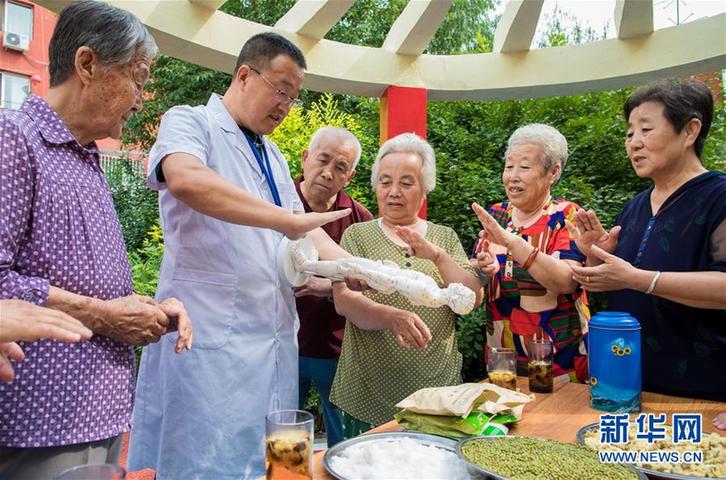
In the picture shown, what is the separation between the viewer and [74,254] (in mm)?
1424

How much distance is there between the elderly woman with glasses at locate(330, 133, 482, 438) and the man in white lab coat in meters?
0.30

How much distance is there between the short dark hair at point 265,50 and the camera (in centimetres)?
212

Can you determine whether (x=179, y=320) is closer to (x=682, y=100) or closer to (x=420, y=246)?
(x=420, y=246)

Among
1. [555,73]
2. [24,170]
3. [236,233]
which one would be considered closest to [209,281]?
[236,233]

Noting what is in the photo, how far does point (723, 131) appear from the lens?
15.5 feet

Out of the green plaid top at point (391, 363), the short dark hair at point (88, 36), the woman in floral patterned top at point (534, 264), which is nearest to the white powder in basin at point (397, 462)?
the green plaid top at point (391, 363)

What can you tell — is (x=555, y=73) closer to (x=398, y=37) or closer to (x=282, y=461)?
(x=398, y=37)

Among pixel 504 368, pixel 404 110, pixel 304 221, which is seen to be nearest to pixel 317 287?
pixel 304 221

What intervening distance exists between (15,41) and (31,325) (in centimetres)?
1966

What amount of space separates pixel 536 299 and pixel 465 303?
0.84 meters

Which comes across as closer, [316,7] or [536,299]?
[536,299]

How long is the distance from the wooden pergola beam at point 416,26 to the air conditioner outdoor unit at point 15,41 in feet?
56.4

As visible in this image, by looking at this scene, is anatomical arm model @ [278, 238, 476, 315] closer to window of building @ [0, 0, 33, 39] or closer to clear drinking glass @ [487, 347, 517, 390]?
clear drinking glass @ [487, 347, 517, 390]

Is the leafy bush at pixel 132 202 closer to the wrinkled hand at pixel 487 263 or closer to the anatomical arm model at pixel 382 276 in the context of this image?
the anatomical arm model at pixel 382 276
